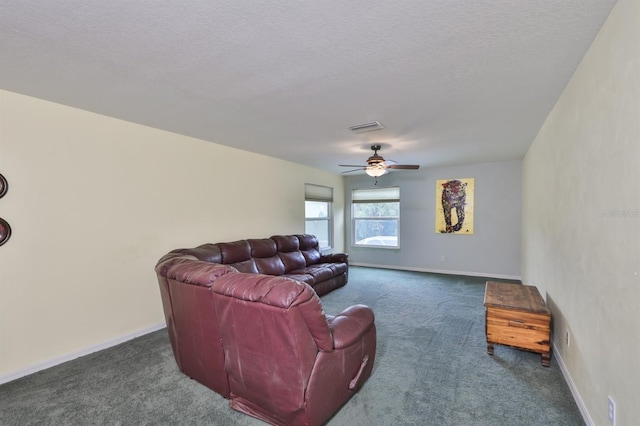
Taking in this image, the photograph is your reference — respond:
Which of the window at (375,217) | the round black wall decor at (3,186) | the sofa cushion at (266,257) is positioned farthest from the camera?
the window at (375,217)

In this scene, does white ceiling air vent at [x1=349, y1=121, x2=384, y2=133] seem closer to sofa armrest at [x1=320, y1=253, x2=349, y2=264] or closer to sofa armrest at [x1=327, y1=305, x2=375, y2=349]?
sofa armrest at [x1=327, y1=305, x2=375, y2=349]

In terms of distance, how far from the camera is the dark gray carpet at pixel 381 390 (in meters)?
2.03

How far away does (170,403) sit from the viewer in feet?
7.20

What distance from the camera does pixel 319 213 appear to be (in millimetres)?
7062

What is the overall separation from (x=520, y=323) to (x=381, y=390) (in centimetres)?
144

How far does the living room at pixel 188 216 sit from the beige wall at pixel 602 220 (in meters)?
0.01

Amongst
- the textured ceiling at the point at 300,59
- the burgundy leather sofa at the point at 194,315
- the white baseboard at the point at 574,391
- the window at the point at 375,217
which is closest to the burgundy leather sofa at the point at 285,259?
the burgundy leather sofa at the point at 194,315

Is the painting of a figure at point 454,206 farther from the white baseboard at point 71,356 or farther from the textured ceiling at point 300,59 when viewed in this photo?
the white baseboard at point 71,356

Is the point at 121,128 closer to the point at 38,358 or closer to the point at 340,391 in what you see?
the point at 38,358

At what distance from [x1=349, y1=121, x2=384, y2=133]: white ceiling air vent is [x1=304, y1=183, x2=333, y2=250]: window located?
9.59 feet

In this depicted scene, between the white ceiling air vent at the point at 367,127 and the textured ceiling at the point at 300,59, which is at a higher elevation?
the textured ceiling at the point at 300,59

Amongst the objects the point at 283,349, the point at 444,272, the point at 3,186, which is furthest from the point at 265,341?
the point at 444,272

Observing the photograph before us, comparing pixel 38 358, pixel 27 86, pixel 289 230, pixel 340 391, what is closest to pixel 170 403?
pixel 340 391

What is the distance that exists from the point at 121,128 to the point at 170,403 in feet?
9.30
